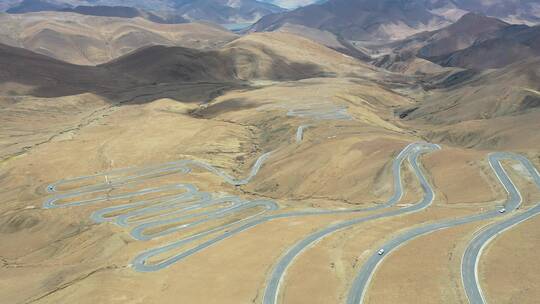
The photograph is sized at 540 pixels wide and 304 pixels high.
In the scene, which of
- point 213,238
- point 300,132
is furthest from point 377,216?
point 300,132

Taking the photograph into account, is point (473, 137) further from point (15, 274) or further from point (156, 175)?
point (15, 274)

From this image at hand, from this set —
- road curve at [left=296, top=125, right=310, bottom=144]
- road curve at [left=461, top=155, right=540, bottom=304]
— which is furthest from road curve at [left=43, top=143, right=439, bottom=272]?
road curve at [left=296, top=125, right=310, bottom=144]

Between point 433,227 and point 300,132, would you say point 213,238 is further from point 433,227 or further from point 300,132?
point 300,132

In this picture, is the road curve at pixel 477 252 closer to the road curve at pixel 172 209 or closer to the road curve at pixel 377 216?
the road curve at pixel 377 216

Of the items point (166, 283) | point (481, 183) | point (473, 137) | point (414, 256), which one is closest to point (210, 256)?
point (166, 283)

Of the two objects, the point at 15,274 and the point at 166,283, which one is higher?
the point at 166,283

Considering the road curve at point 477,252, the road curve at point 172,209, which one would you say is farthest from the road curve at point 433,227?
the road curve at point 172,209
